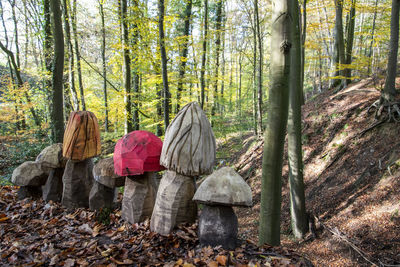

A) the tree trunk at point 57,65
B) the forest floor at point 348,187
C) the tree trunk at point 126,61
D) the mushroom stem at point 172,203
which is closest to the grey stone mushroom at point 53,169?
the tree trunk at point 57,65

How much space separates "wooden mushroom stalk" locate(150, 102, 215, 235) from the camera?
2.56m

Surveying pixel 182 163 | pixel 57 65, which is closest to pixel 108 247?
pixel 182 163

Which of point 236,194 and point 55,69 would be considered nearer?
point 236,194

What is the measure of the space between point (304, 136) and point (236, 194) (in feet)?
22.5

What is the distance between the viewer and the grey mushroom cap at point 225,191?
2139 millimetres

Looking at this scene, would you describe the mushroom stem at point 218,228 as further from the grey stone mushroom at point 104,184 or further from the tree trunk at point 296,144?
the tree trunk at point 296,144

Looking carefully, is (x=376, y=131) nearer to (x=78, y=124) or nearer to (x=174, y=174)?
(x=174, y=174)

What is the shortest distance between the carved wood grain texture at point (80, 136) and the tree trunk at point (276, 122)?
265 centimetres

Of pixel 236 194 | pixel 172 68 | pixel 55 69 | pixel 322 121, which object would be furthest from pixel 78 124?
pixel 322 121

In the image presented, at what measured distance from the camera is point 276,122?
2.74 meters

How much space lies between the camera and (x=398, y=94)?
6.39 metres

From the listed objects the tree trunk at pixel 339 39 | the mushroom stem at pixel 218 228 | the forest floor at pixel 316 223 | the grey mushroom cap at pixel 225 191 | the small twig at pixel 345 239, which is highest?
the tree trunk at pixel 339 39

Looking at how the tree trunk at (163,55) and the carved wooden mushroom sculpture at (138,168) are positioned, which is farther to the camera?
the tree trunk at (163,55)

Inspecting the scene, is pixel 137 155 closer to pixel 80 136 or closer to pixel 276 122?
pixel 80 136
